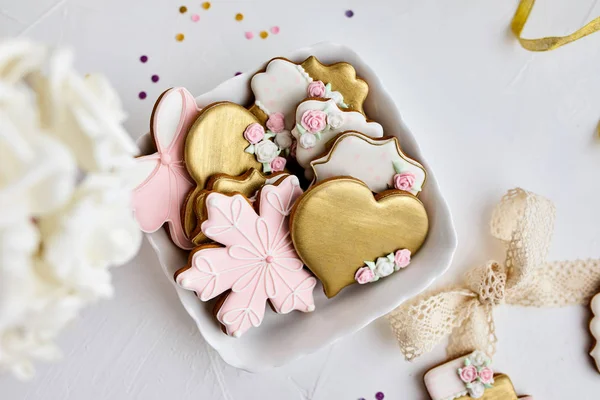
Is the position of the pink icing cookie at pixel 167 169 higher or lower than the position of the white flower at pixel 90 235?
lower

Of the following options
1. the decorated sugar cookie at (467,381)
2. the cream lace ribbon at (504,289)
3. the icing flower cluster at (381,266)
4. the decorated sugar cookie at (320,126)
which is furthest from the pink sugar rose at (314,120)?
the decorated sugar cookie at (467,381)

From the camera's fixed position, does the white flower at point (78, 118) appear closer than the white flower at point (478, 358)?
Yes

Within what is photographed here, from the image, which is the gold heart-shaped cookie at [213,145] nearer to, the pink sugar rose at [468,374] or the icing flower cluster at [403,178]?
the icing flower cluster at [403,178]

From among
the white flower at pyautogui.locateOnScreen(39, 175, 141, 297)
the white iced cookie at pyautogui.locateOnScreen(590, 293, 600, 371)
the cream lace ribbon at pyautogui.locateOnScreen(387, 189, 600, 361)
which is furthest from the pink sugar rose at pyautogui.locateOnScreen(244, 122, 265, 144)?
the white iced cookie at pyautogui.locateOnScreen(590, 293, 600, 371)

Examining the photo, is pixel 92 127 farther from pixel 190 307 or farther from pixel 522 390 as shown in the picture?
pixel 522 390

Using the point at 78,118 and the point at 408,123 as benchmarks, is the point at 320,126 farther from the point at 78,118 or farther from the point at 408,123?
the point at 78,118

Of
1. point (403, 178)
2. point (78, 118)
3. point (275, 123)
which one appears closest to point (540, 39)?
point (403, 178)

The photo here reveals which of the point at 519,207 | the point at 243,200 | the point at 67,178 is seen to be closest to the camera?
the point at 67,178

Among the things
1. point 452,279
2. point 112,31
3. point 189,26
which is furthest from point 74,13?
point 452,279
